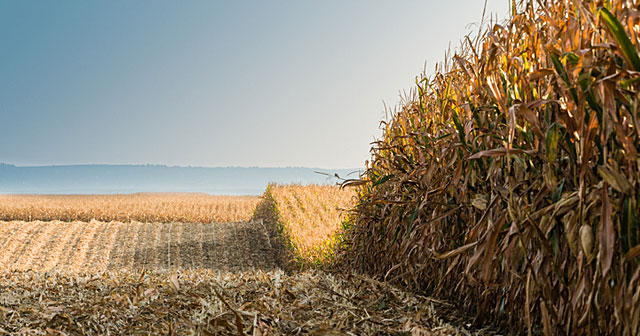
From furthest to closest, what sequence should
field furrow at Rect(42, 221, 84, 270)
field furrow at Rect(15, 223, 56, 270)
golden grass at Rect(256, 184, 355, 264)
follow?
field furrow at Rect(42, 221, 84, 270)
field furrow at Rect(15, 223, 56, 270)
golden grass at Rect(256, 184, 355, 264)

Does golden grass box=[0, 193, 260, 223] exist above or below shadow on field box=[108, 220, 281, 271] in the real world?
above

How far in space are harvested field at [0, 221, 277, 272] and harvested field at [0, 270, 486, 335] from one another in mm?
5800

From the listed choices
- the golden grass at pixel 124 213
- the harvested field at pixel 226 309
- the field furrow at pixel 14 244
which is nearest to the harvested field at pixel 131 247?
the field furrow at pixel 14 244

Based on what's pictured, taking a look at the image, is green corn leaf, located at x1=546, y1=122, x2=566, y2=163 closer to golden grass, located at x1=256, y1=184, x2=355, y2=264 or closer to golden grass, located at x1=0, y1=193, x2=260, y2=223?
golden grass, located at x1=256, y1=184, x2=355, y2=264

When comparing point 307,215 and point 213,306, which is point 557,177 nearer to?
point 213,306

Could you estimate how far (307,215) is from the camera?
9188 millimetres

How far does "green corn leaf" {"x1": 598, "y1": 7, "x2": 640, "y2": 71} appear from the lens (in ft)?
3.59

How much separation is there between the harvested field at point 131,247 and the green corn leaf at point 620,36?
7749 millimetres

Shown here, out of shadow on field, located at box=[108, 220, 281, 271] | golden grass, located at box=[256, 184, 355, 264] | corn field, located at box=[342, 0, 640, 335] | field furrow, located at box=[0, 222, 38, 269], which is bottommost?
shadow on field, located at box=[108, 220, 281, 271]

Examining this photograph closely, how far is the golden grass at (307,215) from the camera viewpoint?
6.05m

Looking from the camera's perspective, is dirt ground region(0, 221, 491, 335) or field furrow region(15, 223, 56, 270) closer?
dirt ground region(0, 221, 491, 335)

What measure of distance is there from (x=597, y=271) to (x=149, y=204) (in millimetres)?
15601

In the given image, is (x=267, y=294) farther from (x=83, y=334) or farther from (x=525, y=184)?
(x=525, y=184)

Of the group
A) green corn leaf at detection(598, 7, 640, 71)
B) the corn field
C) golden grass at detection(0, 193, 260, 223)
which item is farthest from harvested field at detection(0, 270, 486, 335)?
golden grass at detection(0, 193, 260, 223)
